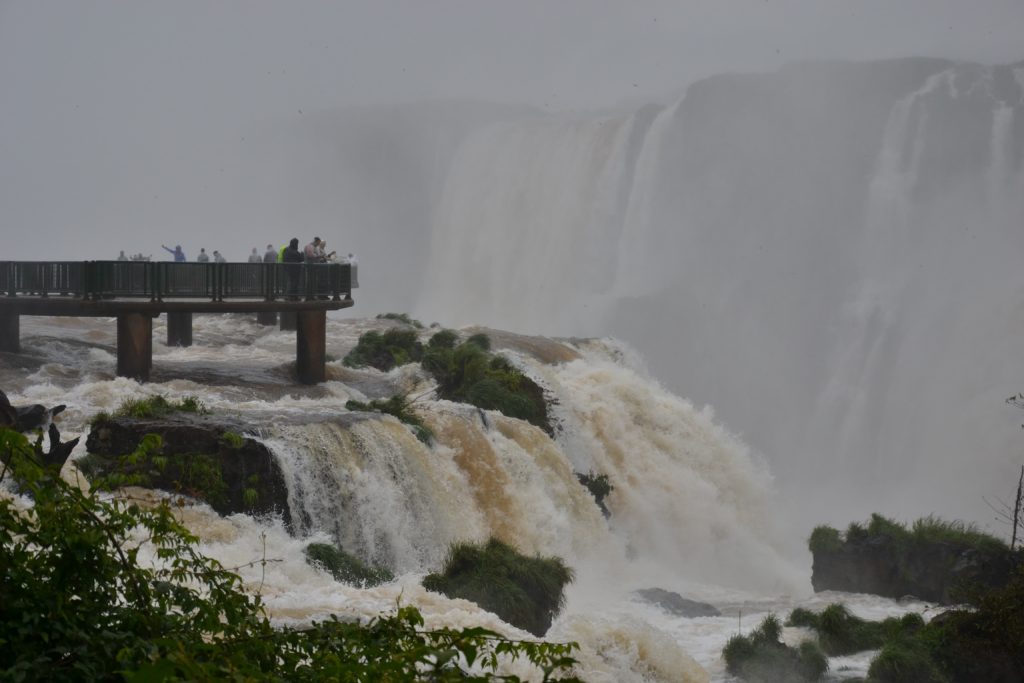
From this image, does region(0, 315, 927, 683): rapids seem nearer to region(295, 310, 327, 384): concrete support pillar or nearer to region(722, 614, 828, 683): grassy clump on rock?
region(722, 614, 828, 683): grassy clump on rock

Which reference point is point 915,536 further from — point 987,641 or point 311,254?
point 311,254

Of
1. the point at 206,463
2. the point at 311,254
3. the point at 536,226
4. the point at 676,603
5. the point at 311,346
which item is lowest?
the point at 676,603

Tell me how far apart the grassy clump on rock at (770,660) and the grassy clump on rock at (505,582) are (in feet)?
5.96

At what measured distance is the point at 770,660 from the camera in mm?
13164

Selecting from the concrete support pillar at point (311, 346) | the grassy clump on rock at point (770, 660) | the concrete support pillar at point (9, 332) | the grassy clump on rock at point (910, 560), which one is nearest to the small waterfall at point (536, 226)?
the concrete support pillar at point (311, 346)

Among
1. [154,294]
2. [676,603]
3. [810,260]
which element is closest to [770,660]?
[676,603]

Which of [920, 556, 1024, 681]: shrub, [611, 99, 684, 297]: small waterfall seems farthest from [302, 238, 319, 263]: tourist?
[611, 99, 684, 297]: small waterfall

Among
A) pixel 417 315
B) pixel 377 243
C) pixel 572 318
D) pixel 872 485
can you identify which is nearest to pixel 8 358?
pixel 872 485

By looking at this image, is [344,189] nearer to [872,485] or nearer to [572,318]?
[572,318]

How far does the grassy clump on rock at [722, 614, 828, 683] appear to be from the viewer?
13.0 metres

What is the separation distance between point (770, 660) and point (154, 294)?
9888mm

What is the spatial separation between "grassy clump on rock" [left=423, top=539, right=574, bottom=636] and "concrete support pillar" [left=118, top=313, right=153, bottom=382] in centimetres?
690

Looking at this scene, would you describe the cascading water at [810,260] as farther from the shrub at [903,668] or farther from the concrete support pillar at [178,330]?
the shrub at [903,668]

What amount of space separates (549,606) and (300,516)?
261 cm
